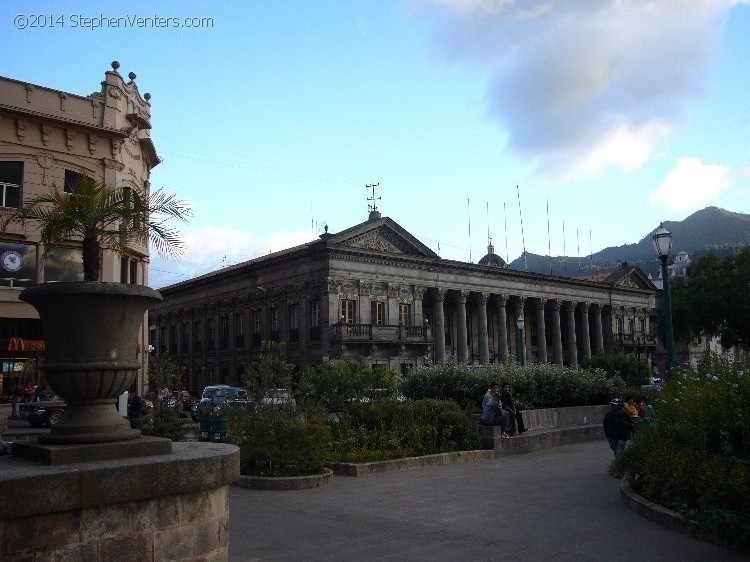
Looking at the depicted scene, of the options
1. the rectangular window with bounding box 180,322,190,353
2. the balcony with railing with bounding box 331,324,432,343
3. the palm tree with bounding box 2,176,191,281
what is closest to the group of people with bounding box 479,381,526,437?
the palm tree with bounding box 2,176,191,281

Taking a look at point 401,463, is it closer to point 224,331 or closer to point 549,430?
point 549,430

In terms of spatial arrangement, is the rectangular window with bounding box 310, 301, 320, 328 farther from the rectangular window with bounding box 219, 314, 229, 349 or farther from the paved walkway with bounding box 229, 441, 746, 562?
the paved walkway with bounding box 229, 441, 746, 562

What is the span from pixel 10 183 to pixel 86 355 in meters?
25.7

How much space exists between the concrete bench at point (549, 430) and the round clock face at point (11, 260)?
1951 centimetres

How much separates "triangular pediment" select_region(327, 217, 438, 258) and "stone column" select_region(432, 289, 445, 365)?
3.43 metres

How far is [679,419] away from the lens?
36.2 feet

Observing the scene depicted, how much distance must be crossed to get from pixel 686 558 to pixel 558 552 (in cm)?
139

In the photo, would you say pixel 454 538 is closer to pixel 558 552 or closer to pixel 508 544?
pixel 508 544

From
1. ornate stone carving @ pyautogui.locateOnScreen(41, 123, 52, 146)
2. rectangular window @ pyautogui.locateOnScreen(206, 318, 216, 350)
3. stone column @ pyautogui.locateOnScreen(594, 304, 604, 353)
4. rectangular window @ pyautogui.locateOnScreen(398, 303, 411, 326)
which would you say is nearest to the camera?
ornate stone carving @ pyautogui.locateOnScreen(41, 123, 52, 146)

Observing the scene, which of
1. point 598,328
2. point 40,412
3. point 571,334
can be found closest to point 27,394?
point 40,412

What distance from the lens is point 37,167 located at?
28.4m

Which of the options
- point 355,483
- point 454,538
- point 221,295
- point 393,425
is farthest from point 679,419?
point 221,295

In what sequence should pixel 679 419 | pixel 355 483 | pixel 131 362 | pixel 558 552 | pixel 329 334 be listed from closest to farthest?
pixel 131 362, pixel 558 552, pixel 679 419, pixel 355 483, pixel 329 334

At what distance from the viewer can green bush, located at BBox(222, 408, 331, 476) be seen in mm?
13844
